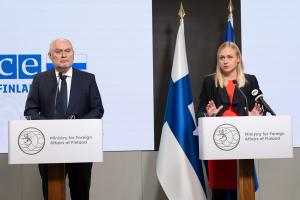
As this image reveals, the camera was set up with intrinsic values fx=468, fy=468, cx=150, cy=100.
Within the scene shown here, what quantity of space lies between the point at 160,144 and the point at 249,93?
1.11 meters

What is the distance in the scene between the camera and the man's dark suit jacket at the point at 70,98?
11.6 feet

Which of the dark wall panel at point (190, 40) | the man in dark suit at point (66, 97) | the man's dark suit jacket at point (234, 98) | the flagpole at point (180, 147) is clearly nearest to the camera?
the man in dark suit at point (66, 97)

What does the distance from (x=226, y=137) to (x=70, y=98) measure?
1.22 metres

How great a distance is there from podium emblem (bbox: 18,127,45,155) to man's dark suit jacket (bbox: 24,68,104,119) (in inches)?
17.6

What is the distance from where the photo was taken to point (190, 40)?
4.83m

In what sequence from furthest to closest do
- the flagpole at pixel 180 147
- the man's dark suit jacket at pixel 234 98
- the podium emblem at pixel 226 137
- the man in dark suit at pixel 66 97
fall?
the flagpole at pixel 180 147, the man's dark suit jacket at pixel 234 98, the man in dark suit at pixel 66 97, the podium emblem at pixel 226 137

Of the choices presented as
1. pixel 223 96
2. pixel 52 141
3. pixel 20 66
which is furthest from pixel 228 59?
pixel 20 66

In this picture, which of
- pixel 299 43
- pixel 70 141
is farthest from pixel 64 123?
pixel 299 43

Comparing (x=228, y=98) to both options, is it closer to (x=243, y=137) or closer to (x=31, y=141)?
(x=243, y=137)

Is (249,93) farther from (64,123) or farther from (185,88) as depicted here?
(64,123)

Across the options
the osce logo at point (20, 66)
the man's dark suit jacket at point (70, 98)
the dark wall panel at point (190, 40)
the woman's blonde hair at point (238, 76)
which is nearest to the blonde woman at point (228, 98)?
the woman's blonde hair at point (238, 76)

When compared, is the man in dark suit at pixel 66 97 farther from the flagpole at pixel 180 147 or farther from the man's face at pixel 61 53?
the flagpole at pixel 180 147

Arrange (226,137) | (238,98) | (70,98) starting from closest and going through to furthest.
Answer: (226,137)
(70,98)
(238,98)

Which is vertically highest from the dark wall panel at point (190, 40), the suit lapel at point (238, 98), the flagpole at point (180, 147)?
the dark wall panel at point (190, 40)
